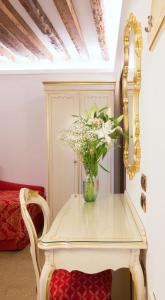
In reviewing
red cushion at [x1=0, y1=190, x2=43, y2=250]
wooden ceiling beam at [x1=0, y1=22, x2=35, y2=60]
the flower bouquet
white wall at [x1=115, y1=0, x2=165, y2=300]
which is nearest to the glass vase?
the flower bouquet

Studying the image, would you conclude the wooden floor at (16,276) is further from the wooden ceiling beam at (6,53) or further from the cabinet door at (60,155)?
the wooden ceiling beam at (6,53)

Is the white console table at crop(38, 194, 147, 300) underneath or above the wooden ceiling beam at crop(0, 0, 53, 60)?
underneath

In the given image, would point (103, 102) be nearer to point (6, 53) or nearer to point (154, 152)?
point (6, 53)

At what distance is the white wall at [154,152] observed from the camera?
0.90 meters

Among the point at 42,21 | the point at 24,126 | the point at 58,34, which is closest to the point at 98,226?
the point at 42,21

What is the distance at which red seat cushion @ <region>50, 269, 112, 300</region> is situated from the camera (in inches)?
54.0

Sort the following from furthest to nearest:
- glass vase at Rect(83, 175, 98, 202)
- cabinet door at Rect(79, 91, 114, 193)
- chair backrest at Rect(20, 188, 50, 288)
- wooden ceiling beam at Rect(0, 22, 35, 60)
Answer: cabinet door at Rect(79, 91, 114, 193)
wooden ceiling beam at Rect(0, 22, 35, 60)
glass vase at Rect(83, 175, 98, 202)
chair backrest at Rect(20, 188, 50, 288)

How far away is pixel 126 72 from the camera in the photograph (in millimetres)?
1854

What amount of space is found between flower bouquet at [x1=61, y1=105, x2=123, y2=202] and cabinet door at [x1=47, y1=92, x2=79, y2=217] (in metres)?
1.46

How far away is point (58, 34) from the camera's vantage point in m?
3.11

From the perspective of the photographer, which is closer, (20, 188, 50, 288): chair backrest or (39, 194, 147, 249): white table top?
(39, 194, 147, 249): white table top

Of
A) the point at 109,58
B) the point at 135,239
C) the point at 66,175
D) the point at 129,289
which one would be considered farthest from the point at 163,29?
the point at 109,58

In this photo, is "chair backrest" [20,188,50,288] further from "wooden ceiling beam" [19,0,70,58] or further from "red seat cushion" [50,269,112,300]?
"wooden ceiling beam" [19,0,70,58]

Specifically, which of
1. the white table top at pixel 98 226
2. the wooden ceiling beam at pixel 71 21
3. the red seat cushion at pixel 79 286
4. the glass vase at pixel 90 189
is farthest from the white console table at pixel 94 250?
the wooden ceiling beam at pixel 71 21
